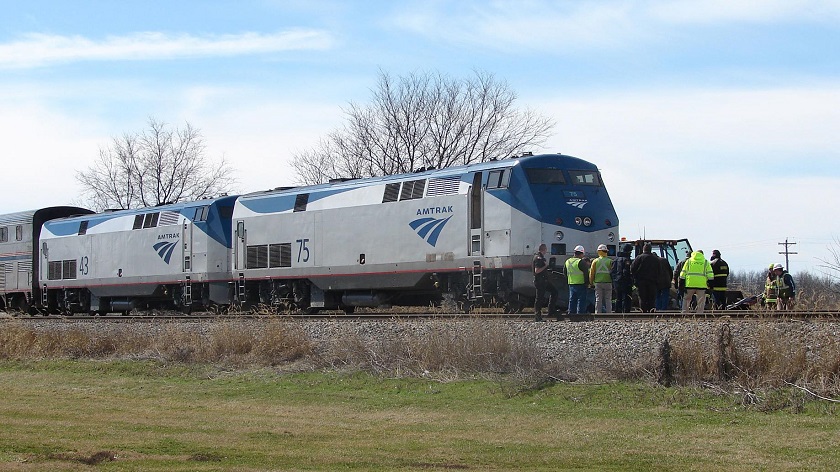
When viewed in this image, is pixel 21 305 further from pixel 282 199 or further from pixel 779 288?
pixel 779 288

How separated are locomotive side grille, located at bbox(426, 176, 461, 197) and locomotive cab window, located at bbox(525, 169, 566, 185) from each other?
185cm

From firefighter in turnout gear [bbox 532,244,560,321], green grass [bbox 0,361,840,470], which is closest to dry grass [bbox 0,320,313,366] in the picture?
green grass [bbox 0,361,840,470]

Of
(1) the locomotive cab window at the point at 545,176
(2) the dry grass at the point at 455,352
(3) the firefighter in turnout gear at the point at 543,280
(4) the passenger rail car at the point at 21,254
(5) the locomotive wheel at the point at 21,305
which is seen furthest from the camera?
(5) the locomotive wheel at the point at 21,305

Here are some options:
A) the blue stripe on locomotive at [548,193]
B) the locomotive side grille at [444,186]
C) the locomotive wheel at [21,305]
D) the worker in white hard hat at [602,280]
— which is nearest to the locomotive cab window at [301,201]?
the blue stripe on locomotive at [548,193]

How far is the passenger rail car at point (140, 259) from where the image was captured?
31.2m

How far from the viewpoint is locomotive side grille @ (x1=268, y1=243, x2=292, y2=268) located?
28.0m

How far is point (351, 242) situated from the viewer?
84.9 ft

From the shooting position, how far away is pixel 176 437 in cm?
1188

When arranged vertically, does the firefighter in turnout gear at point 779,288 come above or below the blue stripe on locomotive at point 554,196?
below

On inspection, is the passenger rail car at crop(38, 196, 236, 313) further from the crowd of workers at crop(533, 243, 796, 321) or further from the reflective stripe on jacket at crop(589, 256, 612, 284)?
the reflective stripe on jacket at crop(589, 256, 612, 284)

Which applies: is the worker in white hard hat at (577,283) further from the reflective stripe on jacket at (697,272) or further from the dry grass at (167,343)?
the dry grass at (167,343)

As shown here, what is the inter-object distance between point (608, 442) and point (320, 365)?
779 centimetres

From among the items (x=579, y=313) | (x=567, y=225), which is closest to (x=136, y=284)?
(x=567, y=225)

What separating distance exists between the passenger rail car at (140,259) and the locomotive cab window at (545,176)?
1223 centimetres
